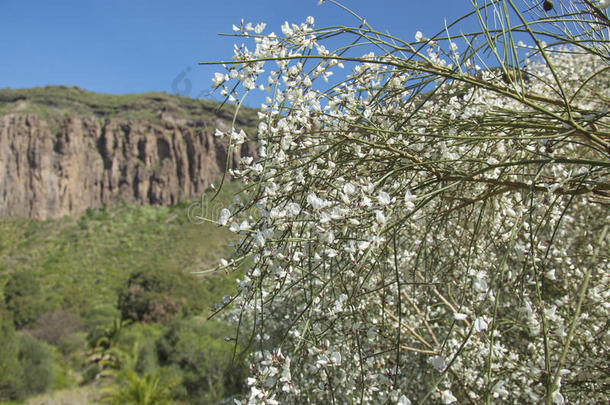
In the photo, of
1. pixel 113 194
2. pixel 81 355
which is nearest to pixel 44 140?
pixel 113 194

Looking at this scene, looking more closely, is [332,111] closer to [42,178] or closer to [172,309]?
[172,309]

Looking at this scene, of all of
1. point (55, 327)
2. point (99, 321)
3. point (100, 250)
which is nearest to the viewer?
point (55, 327)

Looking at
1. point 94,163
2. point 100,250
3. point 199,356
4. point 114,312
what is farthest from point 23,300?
point 94,163

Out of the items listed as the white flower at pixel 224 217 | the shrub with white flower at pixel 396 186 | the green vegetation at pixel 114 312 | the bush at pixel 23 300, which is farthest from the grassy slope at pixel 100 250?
the white flower at pixel 224 217

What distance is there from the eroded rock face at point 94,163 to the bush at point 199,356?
3805 centimetres

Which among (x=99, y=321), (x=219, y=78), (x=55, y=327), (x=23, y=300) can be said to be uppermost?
(x=219, y=78)

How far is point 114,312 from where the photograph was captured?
31188 mm

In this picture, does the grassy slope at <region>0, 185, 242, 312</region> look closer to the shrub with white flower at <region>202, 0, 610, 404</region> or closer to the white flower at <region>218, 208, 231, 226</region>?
the shrub with white flower at <region>202, 0, 610, 404</region>

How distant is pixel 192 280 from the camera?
35.1m

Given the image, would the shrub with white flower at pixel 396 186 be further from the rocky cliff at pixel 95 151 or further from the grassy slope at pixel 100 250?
the rocky cliff at pixel 95 151

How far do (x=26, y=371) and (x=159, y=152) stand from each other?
2581 inches

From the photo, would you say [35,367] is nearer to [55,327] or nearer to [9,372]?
[9,372]

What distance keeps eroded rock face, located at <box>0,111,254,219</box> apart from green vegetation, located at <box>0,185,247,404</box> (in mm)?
5410

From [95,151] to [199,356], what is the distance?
67502 mm
